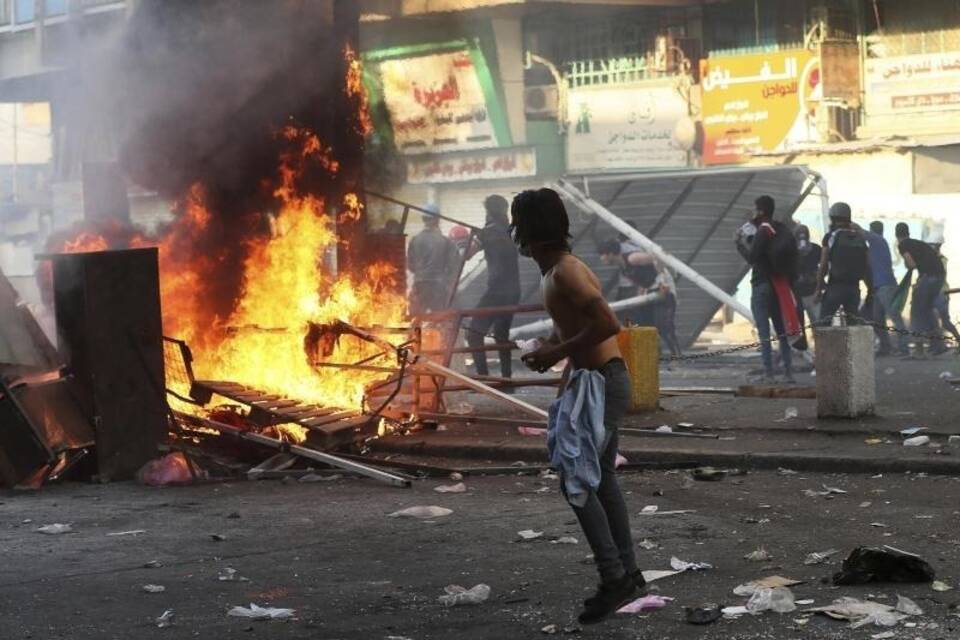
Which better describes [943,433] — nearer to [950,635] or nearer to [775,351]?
[950,635]

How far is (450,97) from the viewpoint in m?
29.2

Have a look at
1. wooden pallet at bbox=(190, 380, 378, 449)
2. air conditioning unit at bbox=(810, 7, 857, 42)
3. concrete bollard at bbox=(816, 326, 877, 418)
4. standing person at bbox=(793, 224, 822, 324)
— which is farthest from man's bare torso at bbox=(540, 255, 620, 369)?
air conditioning unit at bbox=(810, 7, 857, 42)

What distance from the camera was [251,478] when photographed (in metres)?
10.2

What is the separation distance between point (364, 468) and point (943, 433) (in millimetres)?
4001

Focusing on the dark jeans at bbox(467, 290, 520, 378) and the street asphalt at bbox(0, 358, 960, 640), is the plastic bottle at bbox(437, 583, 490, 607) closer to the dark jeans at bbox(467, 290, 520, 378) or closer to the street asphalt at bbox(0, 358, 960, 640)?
the street asphalt at bbox(0, 358, 960, 640)

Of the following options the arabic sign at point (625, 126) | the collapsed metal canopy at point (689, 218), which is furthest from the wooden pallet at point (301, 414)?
the arabic sign at point (625, 126)

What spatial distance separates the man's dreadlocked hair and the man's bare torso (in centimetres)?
10

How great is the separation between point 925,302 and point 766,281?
15.8ft

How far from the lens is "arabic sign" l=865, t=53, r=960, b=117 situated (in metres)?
23.6

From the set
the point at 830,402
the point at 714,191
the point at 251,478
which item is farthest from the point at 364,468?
the point at 714,191

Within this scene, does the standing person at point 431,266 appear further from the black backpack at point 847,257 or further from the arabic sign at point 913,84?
the arabic sign at point 913,84

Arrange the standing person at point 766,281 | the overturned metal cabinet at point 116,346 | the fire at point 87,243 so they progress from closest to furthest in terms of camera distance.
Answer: the overturned metal cabinet at point 116,346 < the fire at point 87,243 < the standing person at point 766,281

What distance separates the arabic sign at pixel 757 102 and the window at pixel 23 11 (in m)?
12.4

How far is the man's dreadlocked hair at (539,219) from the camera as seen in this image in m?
6.20
